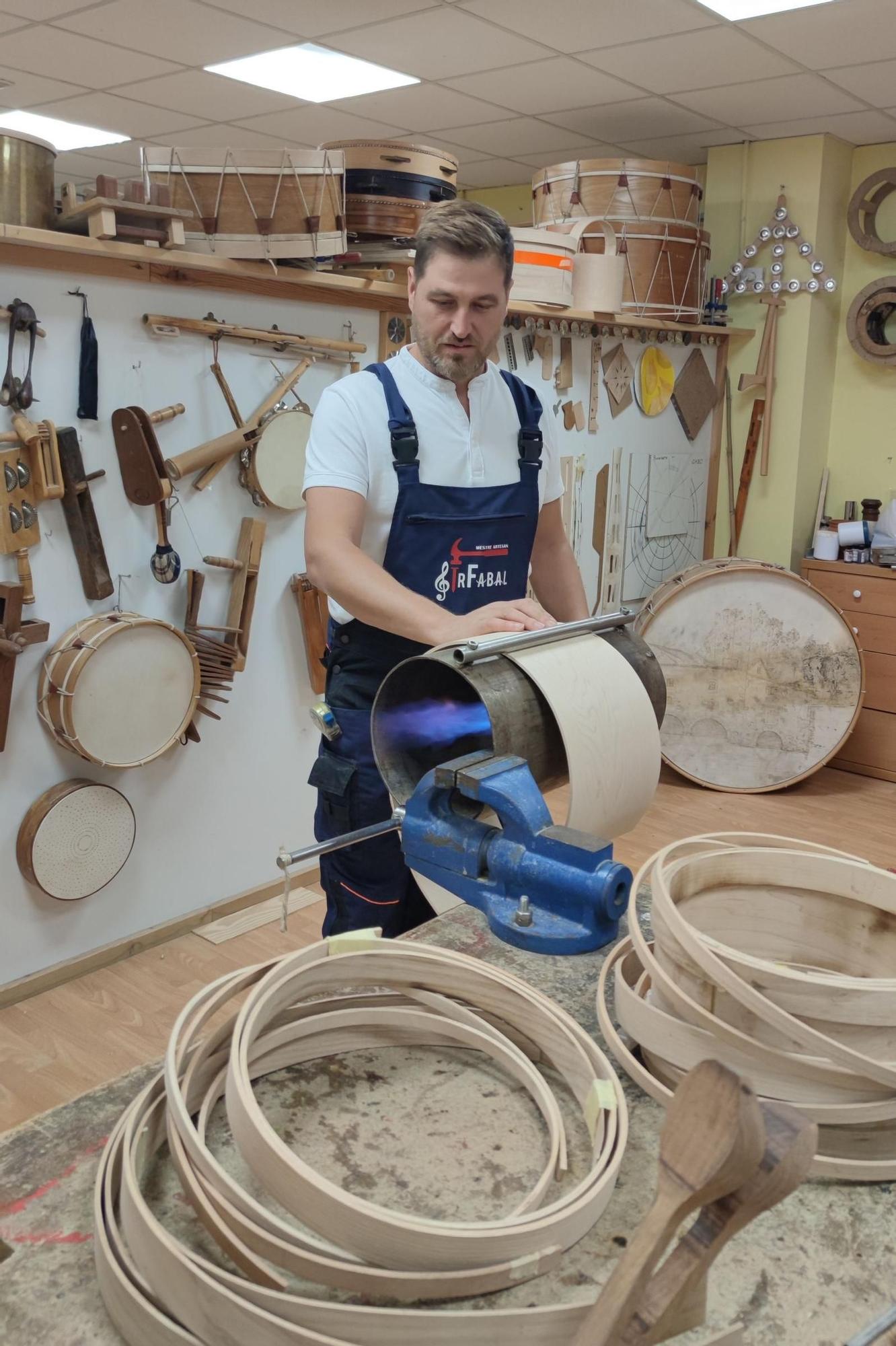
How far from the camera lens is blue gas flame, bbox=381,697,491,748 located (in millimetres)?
1762

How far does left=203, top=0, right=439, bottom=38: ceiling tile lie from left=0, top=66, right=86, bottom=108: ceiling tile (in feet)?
5.31

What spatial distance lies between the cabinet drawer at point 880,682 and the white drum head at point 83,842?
11.9 feet

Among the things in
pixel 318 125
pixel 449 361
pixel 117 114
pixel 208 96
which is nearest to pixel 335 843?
pixel 449 361

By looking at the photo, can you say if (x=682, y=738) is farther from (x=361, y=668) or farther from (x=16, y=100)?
(x=16, y=100)

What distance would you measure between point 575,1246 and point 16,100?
6589 mm

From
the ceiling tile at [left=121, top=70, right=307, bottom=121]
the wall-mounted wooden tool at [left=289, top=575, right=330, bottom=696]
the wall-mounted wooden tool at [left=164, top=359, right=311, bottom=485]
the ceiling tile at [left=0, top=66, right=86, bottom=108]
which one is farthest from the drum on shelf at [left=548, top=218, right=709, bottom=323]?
the ceiling tile at [left=0, top=66, right=86, bottom=108]

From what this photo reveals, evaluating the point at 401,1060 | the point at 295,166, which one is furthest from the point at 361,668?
the point at 295,166

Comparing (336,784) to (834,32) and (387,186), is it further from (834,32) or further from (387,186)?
(834,32)

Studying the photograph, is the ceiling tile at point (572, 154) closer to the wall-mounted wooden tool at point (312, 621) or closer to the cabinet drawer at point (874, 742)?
the cabinet drawer at point (874, 742)

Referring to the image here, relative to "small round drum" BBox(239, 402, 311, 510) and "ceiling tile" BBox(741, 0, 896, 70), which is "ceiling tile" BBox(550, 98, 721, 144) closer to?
"ceiling tile" BBox(741, 0, 896, 70)

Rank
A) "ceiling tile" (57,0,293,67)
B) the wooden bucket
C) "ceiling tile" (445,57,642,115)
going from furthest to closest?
the wooden bucket → "ceiling tile" (445,57,642,115) → "ceiling tile" (57,0,293,67)

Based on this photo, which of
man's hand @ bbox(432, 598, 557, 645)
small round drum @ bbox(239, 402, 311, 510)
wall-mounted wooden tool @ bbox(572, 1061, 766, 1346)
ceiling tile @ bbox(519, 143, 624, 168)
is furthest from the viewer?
ceiling tile @ bbox(519, 143, 624, 168)

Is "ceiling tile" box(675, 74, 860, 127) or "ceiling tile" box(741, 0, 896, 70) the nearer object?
"ceiling tile" box(741, 0, 896, 70)

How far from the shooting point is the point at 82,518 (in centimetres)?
309
